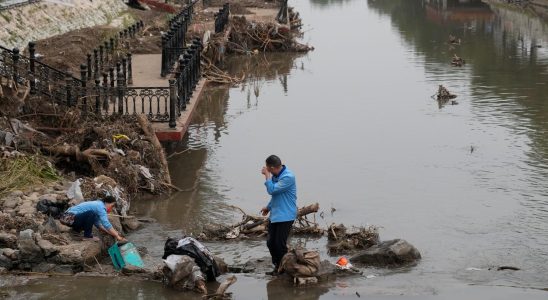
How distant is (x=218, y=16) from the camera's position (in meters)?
39.4

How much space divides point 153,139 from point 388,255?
246 inches

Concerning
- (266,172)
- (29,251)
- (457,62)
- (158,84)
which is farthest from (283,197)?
(457,62)

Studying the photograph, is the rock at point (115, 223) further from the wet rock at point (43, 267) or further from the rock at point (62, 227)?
the wet rock at point (43, 267)

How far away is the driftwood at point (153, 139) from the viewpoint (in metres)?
18.1

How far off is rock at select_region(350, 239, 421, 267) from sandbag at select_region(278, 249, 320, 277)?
130 centimetres

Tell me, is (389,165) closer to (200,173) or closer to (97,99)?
(200,173)

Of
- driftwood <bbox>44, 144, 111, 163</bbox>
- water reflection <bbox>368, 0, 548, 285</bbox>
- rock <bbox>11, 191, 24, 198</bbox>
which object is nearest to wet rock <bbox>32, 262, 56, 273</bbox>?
rock <bbox>11, 191, 24, 198</bbox>

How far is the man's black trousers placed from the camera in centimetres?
1273

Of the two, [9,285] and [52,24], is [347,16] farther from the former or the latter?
[9,285]

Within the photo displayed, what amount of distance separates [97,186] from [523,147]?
35.0 ft

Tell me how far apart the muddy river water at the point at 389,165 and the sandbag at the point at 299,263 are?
0.28m

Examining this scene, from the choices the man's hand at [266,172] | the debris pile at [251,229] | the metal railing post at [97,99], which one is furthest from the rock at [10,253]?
the metal railing post at [97,99]

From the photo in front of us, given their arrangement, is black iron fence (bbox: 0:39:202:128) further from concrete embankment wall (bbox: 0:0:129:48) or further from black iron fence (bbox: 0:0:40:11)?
black iron fence (bbox: 0:0:40:11)

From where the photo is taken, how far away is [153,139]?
18.2 m
